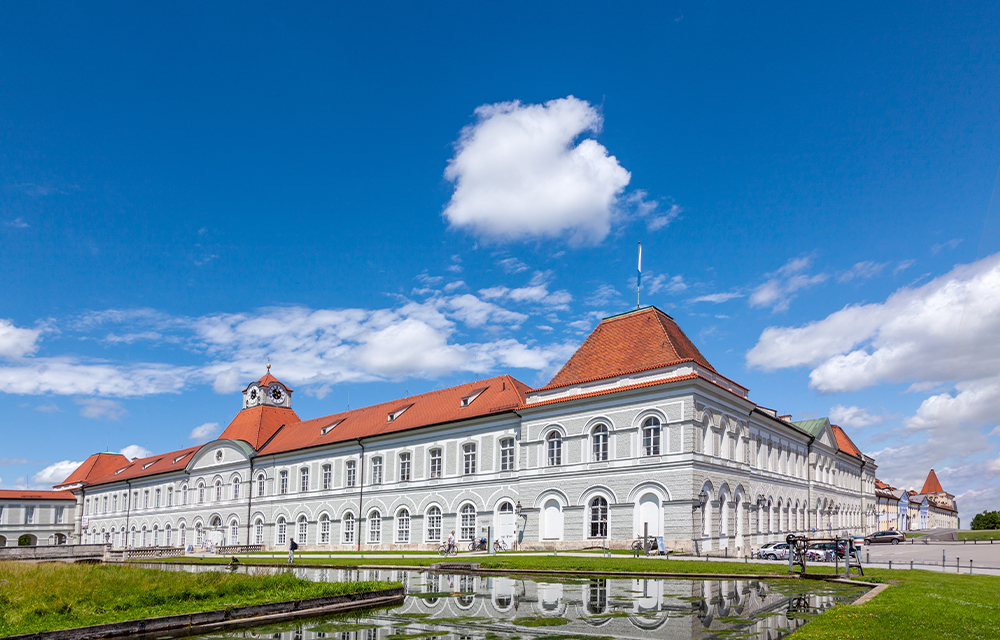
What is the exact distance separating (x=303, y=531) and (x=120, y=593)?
42819 millimetres

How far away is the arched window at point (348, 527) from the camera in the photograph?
52.9 meters

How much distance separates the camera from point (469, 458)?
46.7 meters

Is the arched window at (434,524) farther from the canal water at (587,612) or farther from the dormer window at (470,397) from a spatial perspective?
the canal water at (587,612)

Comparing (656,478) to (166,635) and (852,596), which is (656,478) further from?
(166,635)

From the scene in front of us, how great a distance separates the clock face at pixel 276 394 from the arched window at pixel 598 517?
4210cm

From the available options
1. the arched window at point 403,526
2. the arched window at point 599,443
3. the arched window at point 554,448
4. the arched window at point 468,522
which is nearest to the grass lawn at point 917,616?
the arched window at point 599,443

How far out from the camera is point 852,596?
59.2ft

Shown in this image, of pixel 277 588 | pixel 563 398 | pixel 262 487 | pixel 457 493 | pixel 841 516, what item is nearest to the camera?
pixel 277 588

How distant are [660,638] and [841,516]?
200ft

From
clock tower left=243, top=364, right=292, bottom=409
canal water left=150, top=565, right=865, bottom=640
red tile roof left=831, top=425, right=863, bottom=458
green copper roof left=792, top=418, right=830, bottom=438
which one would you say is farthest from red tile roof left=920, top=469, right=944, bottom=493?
canal water left=150, top=565, right=865, bottom=640

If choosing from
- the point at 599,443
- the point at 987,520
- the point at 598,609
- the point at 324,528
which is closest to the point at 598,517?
the point at 599,443

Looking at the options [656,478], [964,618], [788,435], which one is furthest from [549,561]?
[788,435]

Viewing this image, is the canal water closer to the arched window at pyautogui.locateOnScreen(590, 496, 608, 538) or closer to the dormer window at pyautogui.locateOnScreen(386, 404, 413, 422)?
the arched window at pyautogui.locateOnScreen(590, 496, 608, 538)

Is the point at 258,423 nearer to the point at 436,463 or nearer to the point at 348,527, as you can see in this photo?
the point at 348,527
